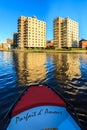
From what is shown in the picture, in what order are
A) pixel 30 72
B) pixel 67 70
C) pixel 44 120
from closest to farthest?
pixel 44 120 → pixel 30 72 → pixel 67 70

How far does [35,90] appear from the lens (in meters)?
9.75

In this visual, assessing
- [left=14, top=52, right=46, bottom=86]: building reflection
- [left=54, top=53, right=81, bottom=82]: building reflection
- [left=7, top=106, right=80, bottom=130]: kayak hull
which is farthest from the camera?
[left=54, top=53, right=81, bottom=82]: building reflection

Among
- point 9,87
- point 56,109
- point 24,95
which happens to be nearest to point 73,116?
point 56,109

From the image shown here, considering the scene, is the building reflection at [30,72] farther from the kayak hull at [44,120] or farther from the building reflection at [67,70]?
the kayak hull at [44,120]

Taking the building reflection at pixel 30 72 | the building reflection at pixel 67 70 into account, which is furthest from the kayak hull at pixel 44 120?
the building reflection at pixel 67 70

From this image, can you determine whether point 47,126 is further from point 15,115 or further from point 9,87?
point 9,87

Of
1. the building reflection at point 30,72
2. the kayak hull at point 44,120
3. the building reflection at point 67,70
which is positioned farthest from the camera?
the building reflection at point 67,70

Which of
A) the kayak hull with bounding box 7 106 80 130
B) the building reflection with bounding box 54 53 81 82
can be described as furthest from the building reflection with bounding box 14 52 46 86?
the kayak hull with bounding box 7 106 80 130

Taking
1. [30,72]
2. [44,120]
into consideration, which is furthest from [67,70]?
[44,120]

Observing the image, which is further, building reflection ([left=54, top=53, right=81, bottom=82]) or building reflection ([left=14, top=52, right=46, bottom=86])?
building reflection ([left=54, top=53, right=81, bottom=82])

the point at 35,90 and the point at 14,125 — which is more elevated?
the point at 35,90

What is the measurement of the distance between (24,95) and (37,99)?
2.62 feet

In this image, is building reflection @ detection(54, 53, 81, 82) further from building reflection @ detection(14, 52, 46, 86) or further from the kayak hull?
the kayak hull

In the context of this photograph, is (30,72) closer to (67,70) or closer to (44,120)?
(67,70)
